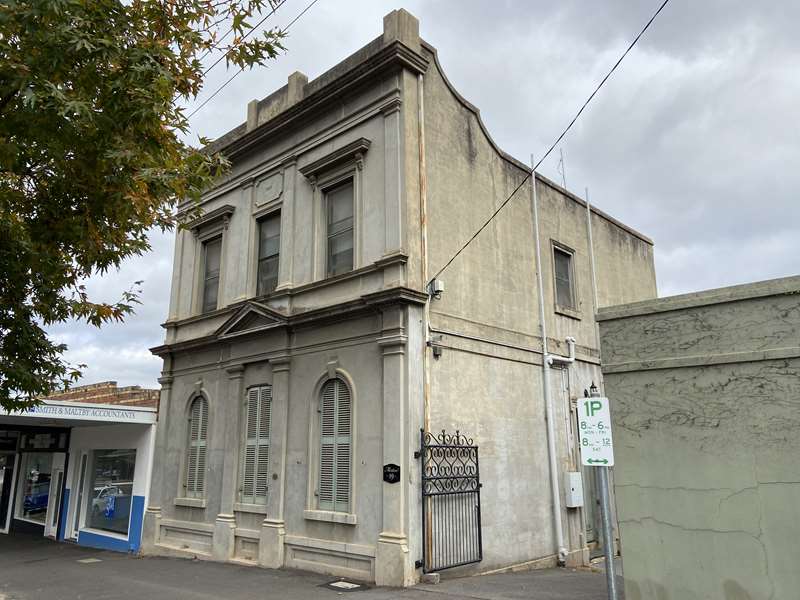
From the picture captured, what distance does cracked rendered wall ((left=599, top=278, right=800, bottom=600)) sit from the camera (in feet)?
19.5

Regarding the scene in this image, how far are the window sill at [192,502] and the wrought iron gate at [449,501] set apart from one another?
6.27 m

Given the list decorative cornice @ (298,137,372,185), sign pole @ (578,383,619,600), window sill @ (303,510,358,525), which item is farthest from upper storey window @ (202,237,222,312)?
sign pole @ (578,383,619,600)

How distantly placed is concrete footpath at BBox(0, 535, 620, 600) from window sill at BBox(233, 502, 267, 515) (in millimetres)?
1065

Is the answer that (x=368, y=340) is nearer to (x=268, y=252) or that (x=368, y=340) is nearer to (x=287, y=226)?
(x=287, y=226)

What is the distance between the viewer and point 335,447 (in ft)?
39.5

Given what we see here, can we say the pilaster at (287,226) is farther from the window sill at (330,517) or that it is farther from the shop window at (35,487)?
the shop window at (35,487)

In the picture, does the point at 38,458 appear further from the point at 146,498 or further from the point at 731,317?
the point at 731,317

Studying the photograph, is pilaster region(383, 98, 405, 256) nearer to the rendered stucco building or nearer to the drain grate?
the rendered stucco building

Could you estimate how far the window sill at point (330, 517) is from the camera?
11281 millimetres

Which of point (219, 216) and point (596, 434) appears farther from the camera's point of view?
point (219, 216)

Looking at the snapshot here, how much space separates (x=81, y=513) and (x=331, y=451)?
1167cm

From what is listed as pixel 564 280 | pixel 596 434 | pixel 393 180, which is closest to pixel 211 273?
pixel 393 180

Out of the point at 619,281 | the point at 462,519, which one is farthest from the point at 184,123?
the point at 619,281

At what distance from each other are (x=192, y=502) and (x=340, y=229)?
7.25 meters
